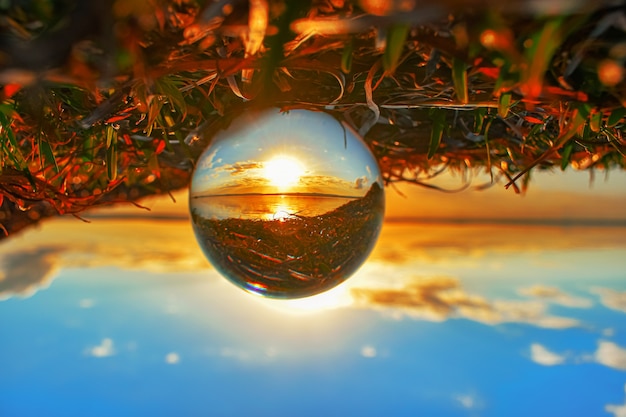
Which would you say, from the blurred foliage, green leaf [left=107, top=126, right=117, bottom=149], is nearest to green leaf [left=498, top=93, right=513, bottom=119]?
the blurred foliage

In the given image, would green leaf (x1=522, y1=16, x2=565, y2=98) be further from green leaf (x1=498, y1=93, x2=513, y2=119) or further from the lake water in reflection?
the lake water in reflection

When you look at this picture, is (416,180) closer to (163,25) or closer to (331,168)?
(331,168)

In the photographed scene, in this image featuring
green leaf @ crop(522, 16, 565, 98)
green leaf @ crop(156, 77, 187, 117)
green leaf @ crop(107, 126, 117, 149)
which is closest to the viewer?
green leaf @ crop(522, 16, 565, 98)

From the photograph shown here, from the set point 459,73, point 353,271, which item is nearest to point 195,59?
point 459,73

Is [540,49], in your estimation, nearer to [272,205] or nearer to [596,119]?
[596,119]

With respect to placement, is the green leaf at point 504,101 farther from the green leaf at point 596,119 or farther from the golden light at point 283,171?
the golden light at point 283,171

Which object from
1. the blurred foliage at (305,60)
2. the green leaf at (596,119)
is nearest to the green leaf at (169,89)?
the blurred foliage at (305,60)
